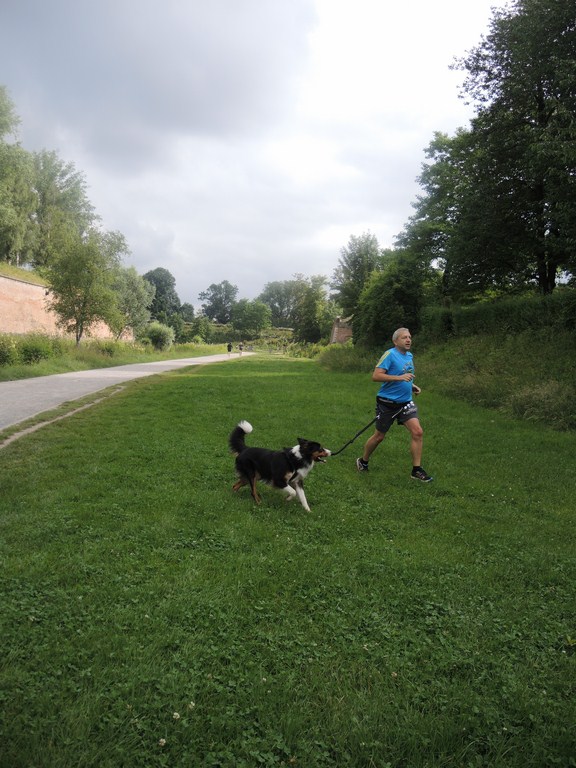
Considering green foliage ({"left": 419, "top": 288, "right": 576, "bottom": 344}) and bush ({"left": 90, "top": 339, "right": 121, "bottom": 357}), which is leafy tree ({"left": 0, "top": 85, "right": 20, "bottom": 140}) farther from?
green foliage ({"left": 419, "top": 288, "right": 576, "bottom": 344})

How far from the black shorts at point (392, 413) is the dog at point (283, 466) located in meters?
1.58

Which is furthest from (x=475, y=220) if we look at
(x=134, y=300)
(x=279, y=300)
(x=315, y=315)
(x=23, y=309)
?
(x=279, y=300)

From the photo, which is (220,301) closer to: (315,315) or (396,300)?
(315,315)

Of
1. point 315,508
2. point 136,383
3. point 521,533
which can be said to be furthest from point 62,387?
point 521,533

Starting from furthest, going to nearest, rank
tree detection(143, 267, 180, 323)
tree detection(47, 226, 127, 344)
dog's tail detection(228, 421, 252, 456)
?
tree detection(143, 267, 180, 323) → tree detection(47, 226, 127, 344) → dog's tail detection(228, 421, 252, 456)

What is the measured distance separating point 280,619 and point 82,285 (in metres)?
24.8

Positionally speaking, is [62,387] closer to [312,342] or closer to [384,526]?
[384,526]

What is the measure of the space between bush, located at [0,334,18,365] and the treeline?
24.5 ft

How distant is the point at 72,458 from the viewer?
20.3 feet

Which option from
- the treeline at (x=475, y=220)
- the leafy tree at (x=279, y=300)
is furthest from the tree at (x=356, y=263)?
the leafy tree at (x=279, y=300)

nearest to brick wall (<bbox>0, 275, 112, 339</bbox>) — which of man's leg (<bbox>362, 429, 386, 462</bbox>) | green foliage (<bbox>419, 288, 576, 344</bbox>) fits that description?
green foliage (<bbox>419, 288, 576, 344</bbox>)

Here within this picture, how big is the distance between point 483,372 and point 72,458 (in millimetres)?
12312

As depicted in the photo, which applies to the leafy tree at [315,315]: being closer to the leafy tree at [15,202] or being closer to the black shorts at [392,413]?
the leafy tree at [15,202]

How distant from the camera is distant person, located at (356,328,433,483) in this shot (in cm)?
613
